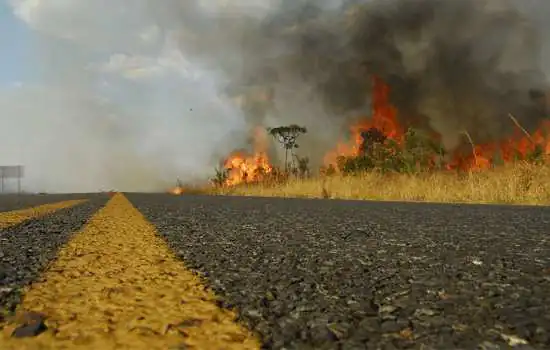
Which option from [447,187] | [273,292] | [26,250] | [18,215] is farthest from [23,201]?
[273,292]

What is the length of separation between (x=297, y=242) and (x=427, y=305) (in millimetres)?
2072

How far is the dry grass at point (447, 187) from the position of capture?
10773mm

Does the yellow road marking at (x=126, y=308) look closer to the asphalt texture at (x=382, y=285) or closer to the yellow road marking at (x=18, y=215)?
the asphalt texture at (x=382, y=285)

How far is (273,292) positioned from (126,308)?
0.60 m

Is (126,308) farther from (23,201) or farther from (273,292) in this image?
(23,201)

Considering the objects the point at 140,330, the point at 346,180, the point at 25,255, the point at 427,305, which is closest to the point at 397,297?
the point at 427,305

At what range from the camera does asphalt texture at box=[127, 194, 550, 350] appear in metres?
1.59

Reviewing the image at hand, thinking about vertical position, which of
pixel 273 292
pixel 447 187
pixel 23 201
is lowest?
pixel 273 292

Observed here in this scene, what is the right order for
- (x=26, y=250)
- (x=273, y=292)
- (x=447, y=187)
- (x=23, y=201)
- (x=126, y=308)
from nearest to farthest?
(x=126, y=308) → (x=273, y=292) → (x=26, y=250) → (x=447, y=187) → (x=23, y=201)

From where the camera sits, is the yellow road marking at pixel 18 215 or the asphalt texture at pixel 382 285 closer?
the asphalt texture at pixel 382 285

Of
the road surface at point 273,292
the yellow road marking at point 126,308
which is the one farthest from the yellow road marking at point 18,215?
the yellow road marking at point 126,308

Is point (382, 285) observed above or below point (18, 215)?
below

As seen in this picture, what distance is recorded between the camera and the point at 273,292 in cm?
218

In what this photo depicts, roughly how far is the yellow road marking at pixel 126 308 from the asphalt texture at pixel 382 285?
0.11 metres
